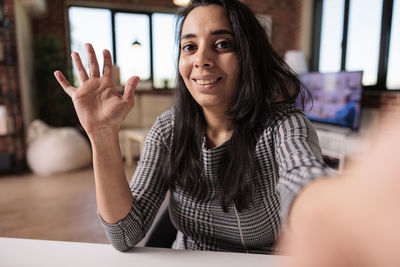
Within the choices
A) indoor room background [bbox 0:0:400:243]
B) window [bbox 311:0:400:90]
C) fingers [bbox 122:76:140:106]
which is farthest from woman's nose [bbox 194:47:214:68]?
window [bbox 311:0:400:90]

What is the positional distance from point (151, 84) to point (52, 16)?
2.13 metres

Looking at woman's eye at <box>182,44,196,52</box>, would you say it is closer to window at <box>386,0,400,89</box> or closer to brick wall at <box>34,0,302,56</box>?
window at <box>386,0,400,89</box>

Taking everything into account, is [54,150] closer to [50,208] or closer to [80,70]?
[50,208]

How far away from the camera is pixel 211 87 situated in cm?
92

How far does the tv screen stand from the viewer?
11.3 feet

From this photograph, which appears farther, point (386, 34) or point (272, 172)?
point (386, 34)

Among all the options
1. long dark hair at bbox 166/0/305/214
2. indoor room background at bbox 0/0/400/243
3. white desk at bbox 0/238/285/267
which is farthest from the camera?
indoor room background at bbox 0/0/400/243

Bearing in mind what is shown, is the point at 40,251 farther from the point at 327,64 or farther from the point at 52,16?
the point at 52,16

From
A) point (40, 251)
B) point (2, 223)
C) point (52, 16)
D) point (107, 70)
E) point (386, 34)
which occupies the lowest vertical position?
point (2, 223)

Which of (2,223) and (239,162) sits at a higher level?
(239,162)

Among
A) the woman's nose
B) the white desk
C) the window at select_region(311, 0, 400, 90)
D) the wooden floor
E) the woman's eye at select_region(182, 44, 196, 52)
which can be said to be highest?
the window at select_region(311, 0, 400, 90)

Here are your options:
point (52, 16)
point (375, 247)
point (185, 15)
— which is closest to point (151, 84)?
point (52, 16)

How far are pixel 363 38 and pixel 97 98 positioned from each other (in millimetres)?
3999

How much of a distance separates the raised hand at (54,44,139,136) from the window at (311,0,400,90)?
329cm
